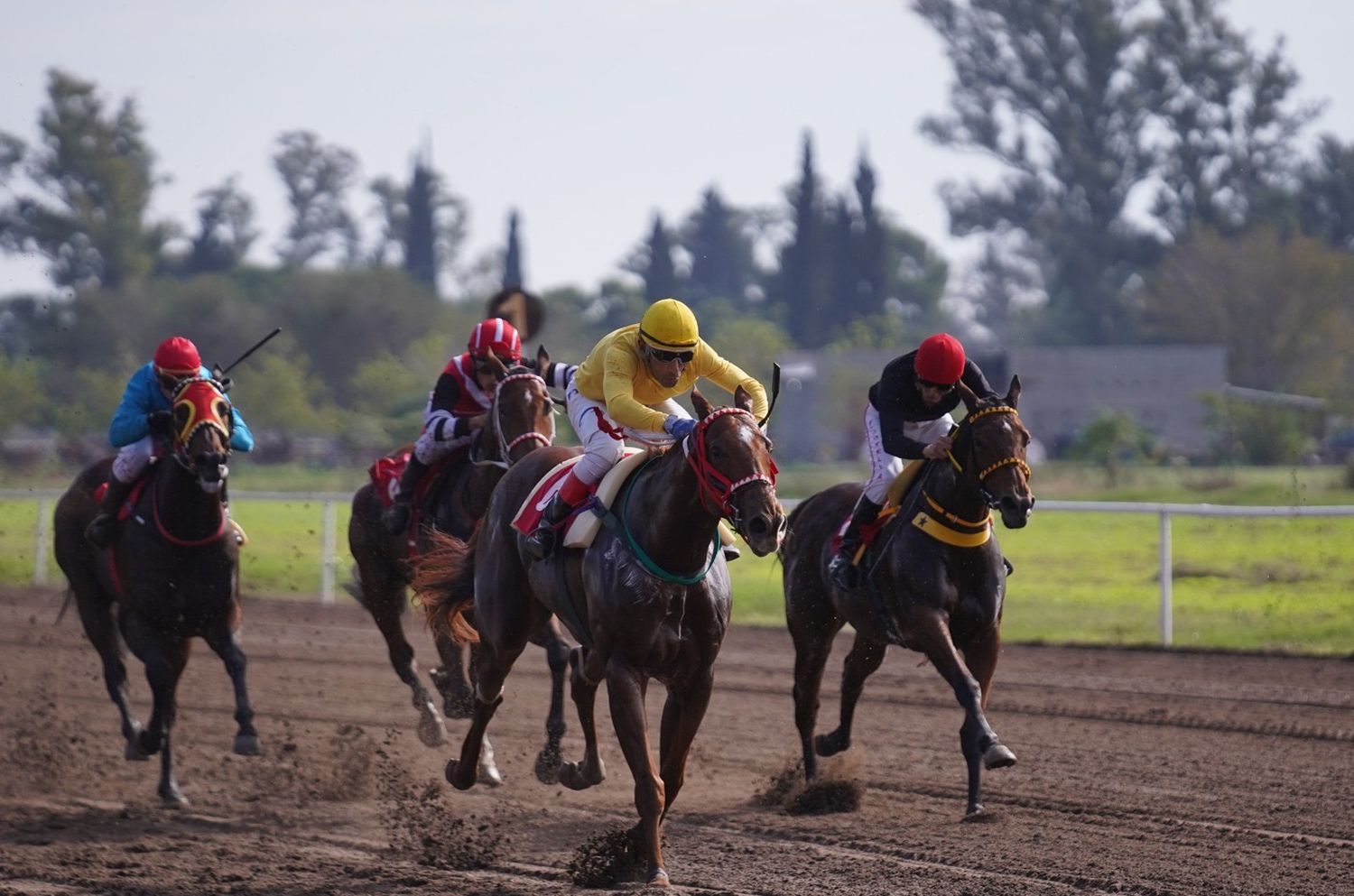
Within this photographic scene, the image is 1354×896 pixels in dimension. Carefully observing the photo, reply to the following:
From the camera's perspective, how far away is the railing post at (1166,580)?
12.9 meters

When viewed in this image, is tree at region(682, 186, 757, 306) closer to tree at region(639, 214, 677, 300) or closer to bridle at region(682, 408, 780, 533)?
tree at region(639, 214, 677, 300)

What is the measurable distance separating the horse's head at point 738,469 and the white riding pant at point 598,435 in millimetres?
608

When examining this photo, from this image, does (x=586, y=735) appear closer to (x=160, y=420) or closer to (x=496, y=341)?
(x=496, y=341)

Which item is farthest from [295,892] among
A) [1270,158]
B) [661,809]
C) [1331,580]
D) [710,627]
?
[1270,158]

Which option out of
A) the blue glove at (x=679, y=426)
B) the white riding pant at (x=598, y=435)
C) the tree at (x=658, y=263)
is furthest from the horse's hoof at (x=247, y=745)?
the tree at (x=658, y=263)

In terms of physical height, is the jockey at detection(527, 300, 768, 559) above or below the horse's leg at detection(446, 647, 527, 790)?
above

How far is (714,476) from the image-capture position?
564 cm

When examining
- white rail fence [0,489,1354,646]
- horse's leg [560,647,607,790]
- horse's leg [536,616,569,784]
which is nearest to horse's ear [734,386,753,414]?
horse's leg [560,647,607,790]

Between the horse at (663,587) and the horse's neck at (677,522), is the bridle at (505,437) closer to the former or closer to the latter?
the horse at (663,587)

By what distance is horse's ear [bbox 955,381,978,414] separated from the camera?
731 cm

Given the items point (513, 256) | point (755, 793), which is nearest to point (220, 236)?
point (513, 256)

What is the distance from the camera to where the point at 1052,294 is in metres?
65.7

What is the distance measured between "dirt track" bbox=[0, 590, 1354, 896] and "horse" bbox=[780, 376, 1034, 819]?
372 millimetres

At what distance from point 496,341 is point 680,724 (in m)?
3.32
